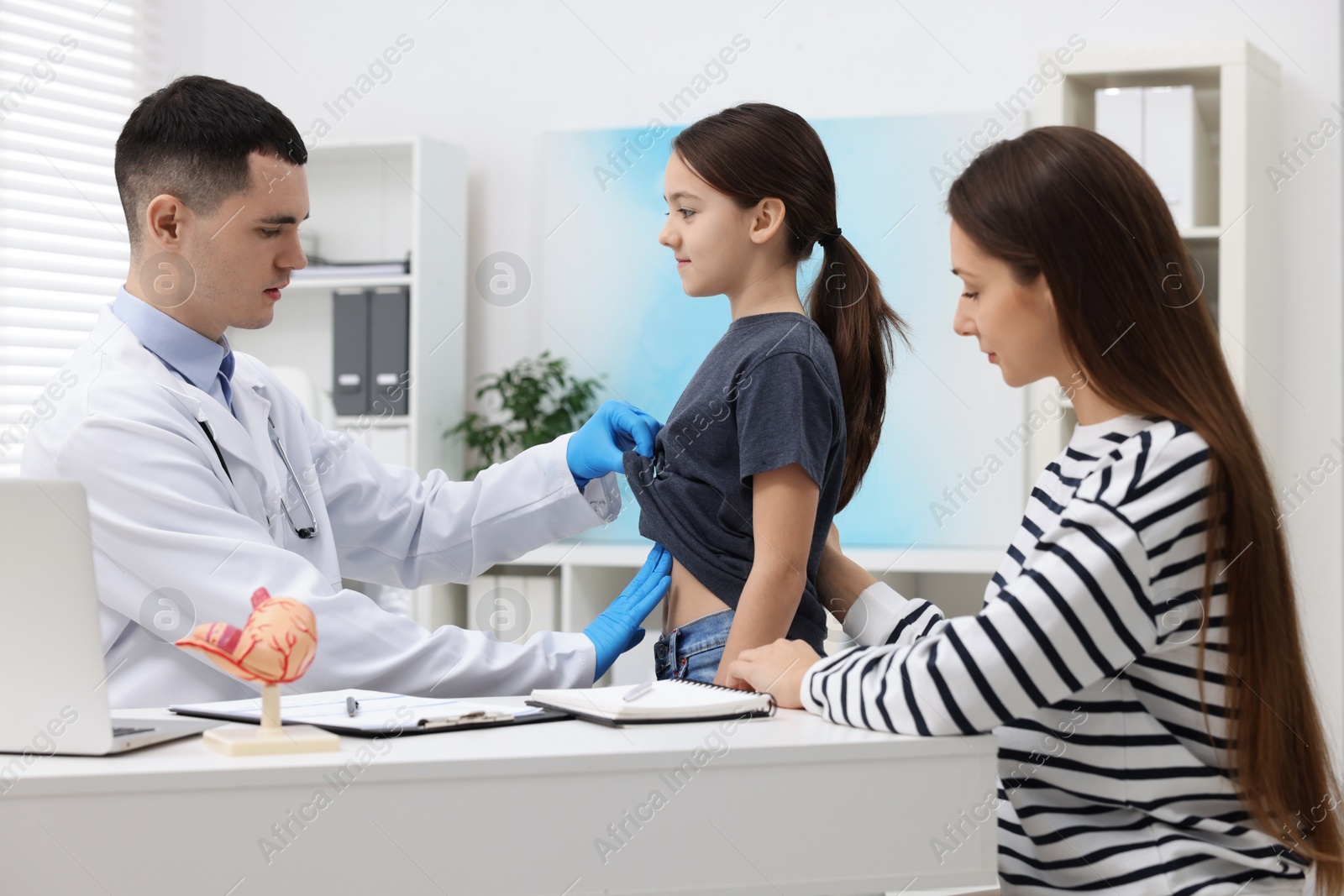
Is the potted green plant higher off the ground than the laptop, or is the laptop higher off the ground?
the potted green plant

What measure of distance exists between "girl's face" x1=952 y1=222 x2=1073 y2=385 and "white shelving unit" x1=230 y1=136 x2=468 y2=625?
8.03 feet

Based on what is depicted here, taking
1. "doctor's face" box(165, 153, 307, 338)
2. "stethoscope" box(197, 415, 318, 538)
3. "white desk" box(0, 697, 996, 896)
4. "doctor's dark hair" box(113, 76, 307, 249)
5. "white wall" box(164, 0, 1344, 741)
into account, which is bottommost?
"white desk" box(0, 697, 996, 896)

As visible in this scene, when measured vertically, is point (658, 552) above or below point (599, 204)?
below

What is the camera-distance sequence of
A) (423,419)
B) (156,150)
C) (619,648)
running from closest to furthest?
(619,648) < (156,150) < (423,419)

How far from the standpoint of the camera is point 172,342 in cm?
154

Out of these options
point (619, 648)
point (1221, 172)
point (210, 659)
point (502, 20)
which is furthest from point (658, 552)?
point (502, 20)

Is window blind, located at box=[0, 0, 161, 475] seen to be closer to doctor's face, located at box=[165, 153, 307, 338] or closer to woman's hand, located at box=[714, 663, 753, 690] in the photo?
doctor's face, located at box=[165, 153, 307, 338]

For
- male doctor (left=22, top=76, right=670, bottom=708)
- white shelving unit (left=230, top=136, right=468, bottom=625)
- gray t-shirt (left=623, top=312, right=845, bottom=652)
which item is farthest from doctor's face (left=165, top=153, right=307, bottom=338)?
white shelving unit (left=230, top=136, right=468, bottom=625)

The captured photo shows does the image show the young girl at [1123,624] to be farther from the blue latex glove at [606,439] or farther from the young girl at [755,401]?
the blue latex glove at [606,439]

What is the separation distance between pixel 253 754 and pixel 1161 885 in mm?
731

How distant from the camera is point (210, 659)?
3.02 ft

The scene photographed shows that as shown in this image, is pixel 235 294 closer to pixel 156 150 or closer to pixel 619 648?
pixel 156 150

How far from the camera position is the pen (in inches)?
40.8

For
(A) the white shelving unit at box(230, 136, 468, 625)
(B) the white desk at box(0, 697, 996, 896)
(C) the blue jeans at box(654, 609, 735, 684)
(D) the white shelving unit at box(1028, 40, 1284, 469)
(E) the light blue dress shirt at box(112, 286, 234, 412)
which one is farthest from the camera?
(A) the white shelving unit at box(230, 136, 468, 625)
